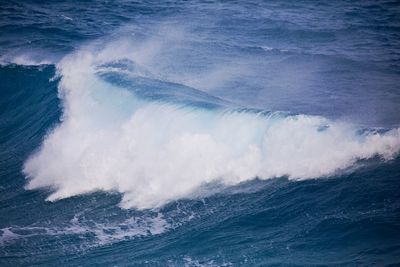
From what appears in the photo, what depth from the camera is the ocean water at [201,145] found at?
34.5 feet

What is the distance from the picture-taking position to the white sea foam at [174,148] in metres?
12.5

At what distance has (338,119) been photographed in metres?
14.1

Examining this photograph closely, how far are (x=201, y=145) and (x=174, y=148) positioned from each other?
0.90 m

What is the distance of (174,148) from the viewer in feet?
45.8

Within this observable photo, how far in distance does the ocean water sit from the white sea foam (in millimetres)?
46

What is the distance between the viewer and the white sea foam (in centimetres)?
1247

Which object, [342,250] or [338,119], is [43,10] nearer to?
[338,119]

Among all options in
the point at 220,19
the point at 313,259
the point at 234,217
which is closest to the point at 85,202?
the point at 234,217

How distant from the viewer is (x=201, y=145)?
13.9 metres

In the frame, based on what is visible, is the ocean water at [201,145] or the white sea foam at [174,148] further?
the white sea foam at [174,148]

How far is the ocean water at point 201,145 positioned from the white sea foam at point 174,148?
0.05 m

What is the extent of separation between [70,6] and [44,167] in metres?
15.6

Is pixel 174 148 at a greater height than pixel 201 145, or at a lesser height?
lesser

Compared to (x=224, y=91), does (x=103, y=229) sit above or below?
below
